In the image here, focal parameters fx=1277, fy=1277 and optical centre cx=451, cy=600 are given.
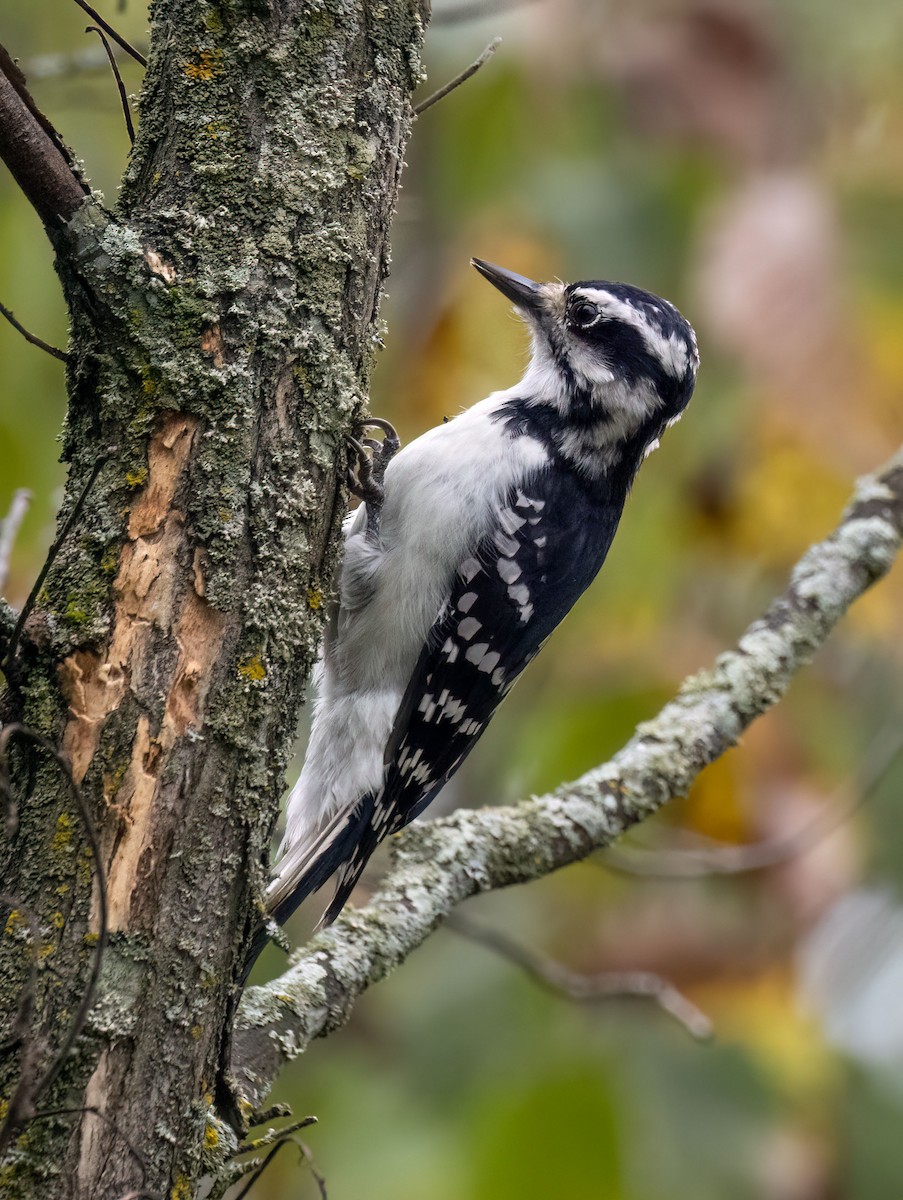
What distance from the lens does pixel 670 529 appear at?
4414mm

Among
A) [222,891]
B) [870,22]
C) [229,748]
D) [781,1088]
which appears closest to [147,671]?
[229,748]

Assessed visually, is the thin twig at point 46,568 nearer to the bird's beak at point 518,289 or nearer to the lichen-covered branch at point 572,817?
the lichen-covered branch at point 572,817

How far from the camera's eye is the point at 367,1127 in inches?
163

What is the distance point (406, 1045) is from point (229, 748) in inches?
127

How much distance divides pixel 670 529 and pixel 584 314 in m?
1.08

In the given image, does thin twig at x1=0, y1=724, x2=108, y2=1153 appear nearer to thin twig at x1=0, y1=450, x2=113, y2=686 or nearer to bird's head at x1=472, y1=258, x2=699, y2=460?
thin twig at x1=0, y1=450, x2=113, y2=686

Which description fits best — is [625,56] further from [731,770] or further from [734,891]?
[734,891]

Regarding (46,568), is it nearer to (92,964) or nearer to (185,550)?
(185,550)

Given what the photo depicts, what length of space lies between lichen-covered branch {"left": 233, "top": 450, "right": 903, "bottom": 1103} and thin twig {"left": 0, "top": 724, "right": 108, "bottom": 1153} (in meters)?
0.51

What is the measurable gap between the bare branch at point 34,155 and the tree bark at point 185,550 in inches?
0.5

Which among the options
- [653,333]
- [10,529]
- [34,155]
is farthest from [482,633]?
[34,155]

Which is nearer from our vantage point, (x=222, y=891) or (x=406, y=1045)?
(x=222, y=891)

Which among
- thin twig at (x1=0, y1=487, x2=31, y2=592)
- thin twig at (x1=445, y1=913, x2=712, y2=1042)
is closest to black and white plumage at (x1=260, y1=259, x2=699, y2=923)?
thin twig at (x1=445, y1=913, x2=712, y2=1042)

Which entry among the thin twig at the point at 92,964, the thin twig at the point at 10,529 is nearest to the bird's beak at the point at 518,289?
the thin twig at the point at 10,529
